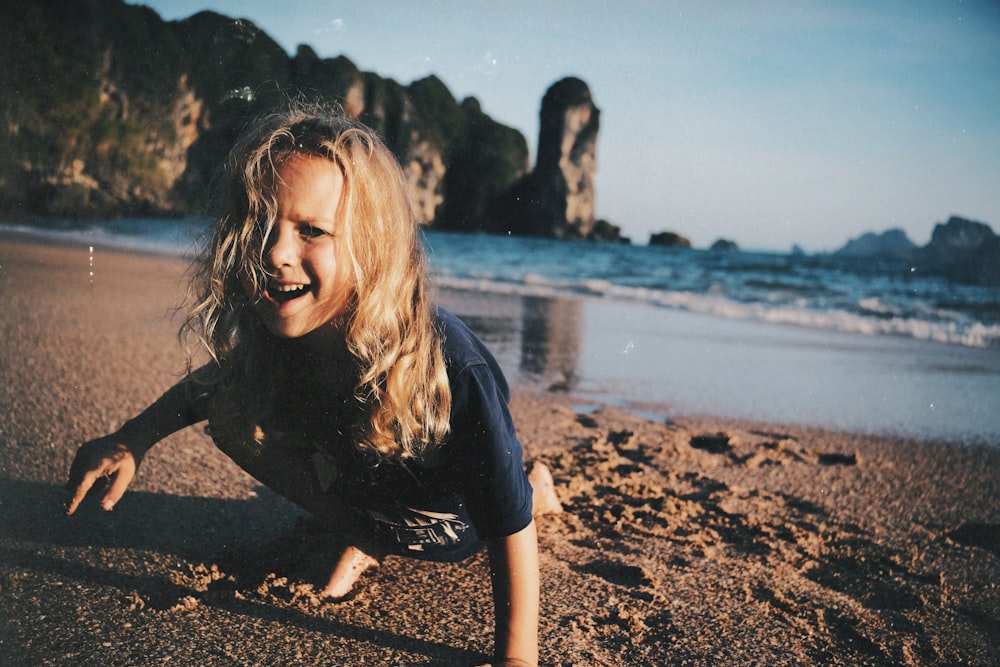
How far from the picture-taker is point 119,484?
54.4 inches

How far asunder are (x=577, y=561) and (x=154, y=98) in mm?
4930

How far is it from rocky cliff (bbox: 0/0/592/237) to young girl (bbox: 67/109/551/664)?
34 cm

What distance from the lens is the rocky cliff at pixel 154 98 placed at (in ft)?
9.95

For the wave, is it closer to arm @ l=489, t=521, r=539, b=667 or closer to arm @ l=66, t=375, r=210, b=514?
arm @ l=66, t=375, r=210, b=514

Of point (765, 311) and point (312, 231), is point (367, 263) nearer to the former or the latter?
point (312, 231)

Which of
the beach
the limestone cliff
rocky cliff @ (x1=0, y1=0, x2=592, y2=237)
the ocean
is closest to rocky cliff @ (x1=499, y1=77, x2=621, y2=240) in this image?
the ocean

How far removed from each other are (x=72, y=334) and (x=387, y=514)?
10.4 ft

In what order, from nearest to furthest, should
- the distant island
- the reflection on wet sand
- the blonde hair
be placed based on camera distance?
the blonde hair
the reflection on wet sand
the distant island

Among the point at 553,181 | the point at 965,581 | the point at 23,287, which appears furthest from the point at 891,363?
the point at 553,181

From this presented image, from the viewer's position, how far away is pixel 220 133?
331cm

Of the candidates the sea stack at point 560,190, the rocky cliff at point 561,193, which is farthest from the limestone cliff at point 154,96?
the sea stack at point 560,190

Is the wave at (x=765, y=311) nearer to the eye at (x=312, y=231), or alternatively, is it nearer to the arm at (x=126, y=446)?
the arm at (x=126, y=446)

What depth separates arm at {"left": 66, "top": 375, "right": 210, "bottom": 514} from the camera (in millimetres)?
1374

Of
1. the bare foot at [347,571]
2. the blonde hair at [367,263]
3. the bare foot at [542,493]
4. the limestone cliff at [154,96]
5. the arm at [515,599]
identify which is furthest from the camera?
the limestone cliff at [154,96]
